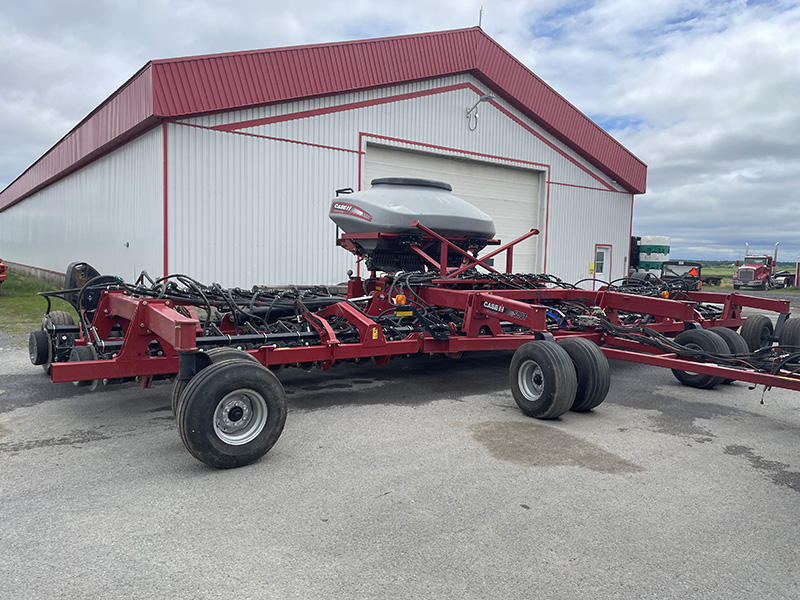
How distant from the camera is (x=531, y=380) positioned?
5.60 m

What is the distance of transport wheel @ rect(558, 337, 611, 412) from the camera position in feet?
17.9

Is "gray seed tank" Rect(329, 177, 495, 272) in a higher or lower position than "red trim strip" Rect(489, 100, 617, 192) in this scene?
lower

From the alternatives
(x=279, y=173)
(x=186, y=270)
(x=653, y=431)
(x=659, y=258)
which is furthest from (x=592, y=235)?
(x=653, y=431)

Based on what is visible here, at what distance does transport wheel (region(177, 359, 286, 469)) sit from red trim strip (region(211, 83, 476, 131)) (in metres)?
8.61

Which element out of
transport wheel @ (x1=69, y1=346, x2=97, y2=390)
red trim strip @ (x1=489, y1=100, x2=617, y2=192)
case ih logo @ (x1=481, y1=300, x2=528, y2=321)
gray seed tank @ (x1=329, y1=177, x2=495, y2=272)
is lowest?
transport wheel @ (x1=69, y1=346, x2=97, y2=390)

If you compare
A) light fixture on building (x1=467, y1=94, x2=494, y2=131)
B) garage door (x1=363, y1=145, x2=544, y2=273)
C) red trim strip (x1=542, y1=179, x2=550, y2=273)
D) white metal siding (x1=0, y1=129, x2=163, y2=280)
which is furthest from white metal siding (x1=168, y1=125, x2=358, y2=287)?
red trim strip (x1=542, y1=179, x2=550, y2=273)

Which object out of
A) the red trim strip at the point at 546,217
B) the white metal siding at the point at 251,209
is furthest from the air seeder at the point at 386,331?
the red trim strip at the point at 546,217

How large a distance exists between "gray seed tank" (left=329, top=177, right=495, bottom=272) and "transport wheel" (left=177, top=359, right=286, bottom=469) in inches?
149

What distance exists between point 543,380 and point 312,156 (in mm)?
8989

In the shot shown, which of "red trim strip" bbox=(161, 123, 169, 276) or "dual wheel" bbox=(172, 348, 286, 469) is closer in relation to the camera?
"dual wheel" bbox=(172, 348, 286, 469)

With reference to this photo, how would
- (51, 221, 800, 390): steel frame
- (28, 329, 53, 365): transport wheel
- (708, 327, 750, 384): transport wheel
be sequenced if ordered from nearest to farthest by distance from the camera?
1. (51, 221, 800, 390): steel frame
2. (28, 329, 53, 365): transport wheel
3. (708, 327, 750, 384): transport wheel

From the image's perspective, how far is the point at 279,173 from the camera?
1230 cm

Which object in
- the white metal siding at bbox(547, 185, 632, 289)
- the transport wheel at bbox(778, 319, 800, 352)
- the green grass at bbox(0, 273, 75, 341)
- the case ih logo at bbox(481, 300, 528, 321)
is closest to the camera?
the case ih logo at bbox(481, 300, 528, 321)

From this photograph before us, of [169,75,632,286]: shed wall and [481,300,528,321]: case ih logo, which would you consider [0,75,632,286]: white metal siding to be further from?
[481,300,528,321]: case ih logo
